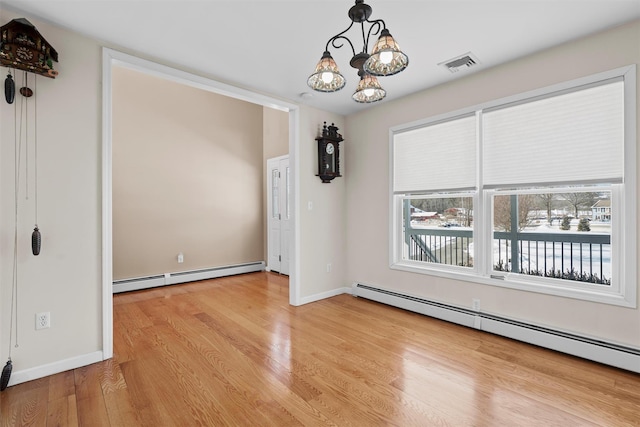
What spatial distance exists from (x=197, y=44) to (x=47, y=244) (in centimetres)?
197

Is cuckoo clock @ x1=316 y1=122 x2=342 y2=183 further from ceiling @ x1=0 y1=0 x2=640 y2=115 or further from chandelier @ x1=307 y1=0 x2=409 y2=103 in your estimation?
chandelier @ x1=307 y1=0 x2=409 y2=103

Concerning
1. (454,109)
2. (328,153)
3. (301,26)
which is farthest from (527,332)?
(301,26)

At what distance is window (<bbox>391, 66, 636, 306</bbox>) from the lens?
240 cm

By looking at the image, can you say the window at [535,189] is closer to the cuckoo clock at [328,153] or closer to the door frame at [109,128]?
the cuckoo clock at [328,153]

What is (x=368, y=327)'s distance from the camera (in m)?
3.22

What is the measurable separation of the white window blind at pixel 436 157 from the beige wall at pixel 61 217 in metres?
3.17

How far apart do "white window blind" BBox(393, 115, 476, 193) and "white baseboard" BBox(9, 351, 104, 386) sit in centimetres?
349

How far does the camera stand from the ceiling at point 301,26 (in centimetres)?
211

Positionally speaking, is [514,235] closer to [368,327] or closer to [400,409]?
[368,327]

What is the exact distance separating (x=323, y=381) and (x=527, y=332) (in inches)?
75.9

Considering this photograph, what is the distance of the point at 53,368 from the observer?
2.29m

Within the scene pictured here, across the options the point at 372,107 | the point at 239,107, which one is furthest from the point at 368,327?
the point at 239,107

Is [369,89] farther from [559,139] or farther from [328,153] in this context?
[328,153]

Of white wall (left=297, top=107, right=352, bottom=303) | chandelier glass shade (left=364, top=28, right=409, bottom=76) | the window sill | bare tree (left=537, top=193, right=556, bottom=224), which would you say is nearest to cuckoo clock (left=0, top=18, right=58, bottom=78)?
chandelier glass shade (left=364, top=28, right=409, bottom=76)
